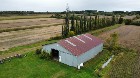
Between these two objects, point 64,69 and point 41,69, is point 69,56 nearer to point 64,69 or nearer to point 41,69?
point 64,69

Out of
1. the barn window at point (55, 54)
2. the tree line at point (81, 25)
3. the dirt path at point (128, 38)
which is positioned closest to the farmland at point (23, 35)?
the tree line at point (81, 25)

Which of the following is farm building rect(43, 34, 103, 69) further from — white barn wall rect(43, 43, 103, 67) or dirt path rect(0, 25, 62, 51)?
dirt path rect(0, 25, 62, 51)

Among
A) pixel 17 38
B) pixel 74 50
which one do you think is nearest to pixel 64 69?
pixel 74 50

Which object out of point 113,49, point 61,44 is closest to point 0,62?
point 61,44

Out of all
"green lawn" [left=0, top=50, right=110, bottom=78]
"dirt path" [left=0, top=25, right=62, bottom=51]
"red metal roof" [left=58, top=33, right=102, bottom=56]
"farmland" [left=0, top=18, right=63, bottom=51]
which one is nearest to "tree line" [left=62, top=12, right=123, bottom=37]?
"farmland" [left=0, top=18, right=63, bottom=51]

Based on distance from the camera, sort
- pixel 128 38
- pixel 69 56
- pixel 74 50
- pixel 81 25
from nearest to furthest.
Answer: pixel 69 56
pixel 74 50
pixel 128 38
pixel 81 25

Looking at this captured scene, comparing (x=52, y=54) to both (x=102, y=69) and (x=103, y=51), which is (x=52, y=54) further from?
(x=103, y=51)
